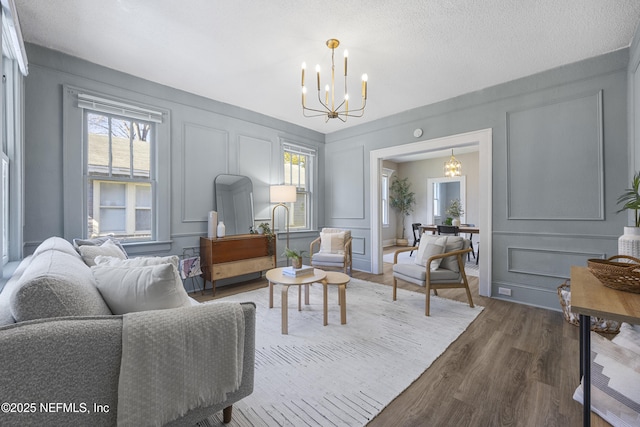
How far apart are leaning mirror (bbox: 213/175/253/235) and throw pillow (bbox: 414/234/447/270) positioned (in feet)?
8.38

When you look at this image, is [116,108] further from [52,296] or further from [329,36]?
[52,296]

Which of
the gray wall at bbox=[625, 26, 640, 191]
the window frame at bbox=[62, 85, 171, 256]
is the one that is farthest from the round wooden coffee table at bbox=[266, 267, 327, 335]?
the gray wall at bbox=[625, 26, 640, 191]

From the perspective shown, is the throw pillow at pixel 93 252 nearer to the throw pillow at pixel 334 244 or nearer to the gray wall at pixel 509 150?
the gray wall at pixel 509 150

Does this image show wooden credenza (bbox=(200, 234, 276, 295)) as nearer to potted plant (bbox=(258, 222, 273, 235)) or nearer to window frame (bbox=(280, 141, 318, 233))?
potted plant (bbox=(258, 222, 273, 235))

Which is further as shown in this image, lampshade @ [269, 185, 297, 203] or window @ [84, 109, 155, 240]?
lampshade @ [269, 185, 297, 203]

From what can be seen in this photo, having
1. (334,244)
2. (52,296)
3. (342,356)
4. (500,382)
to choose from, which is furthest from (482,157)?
(52,296)

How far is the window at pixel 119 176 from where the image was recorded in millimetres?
3072

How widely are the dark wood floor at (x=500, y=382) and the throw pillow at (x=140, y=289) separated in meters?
1.24

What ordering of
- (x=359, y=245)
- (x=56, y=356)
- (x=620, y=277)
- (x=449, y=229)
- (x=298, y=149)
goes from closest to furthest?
1. (x=56, y=356)
2. (x=620, y=277)
3. (x=359, y=245)
4. (x=298, y=149)
5. (x=449, y=229)

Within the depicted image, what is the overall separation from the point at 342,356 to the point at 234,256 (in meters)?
2.25

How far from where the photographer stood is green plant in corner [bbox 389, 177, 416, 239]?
8211 millimetres

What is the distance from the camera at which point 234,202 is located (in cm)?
417

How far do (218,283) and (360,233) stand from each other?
252 cm

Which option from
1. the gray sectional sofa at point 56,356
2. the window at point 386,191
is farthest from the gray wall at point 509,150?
the window at point 386,191
